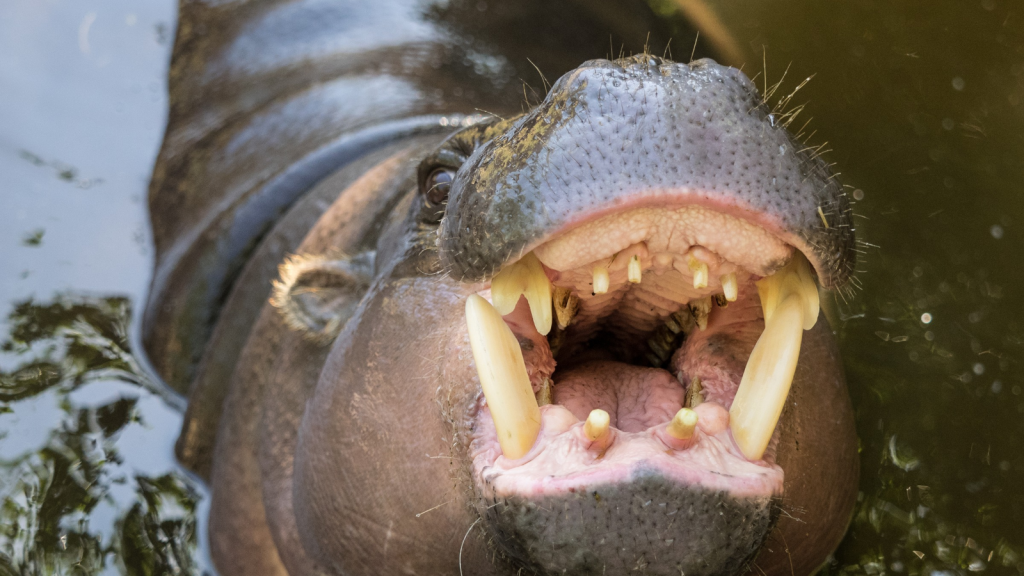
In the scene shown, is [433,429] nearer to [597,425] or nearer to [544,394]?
[544,394]

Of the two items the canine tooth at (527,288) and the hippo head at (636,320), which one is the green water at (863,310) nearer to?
the hippo head at (636,320)

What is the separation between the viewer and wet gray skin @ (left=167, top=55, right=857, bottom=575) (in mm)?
1760

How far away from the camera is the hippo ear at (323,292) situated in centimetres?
303

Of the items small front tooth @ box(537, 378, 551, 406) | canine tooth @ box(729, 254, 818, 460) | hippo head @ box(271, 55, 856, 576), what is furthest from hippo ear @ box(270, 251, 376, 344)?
canine tooth @ box(729, 254, 818, 460)

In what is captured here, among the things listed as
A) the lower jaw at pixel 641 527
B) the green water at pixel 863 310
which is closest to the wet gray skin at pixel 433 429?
the lower jaw at pixel 641 527

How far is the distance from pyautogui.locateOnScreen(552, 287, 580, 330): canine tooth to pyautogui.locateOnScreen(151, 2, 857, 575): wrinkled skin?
0.71 feet

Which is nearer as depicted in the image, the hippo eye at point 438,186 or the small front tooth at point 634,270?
the small front tooth at point 634,270

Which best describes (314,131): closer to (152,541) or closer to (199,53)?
(199,53)

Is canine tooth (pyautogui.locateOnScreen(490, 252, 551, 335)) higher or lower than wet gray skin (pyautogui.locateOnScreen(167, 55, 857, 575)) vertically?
higher

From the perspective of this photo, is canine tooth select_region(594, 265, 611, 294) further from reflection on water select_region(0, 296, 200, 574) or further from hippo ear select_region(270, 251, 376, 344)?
reflection on water select_region(0, 296, 200, 574)

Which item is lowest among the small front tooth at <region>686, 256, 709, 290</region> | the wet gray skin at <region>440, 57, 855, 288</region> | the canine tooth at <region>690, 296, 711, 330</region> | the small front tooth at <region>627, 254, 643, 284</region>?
the canine tooth at <region>690, 296, 711, 330</region>

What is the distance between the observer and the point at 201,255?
456 cm

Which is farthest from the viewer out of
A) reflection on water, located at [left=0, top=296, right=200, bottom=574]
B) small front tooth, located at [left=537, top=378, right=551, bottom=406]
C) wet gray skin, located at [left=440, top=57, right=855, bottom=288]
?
reflection on water, located at [left=0, top=296, right=200, bottom=574]

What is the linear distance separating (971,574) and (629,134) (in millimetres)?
2000
